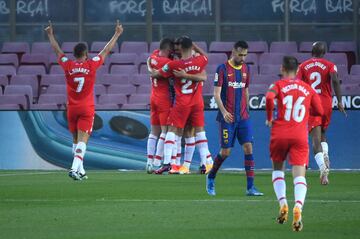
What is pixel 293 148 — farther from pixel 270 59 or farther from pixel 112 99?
pixel 270 59

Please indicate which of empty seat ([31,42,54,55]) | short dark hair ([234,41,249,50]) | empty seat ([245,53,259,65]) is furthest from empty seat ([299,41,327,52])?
short dark hair ([234,41,249,50])

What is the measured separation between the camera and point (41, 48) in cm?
3095

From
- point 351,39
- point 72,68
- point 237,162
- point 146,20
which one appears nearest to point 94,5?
point 146,20

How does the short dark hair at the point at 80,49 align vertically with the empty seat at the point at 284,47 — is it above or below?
above

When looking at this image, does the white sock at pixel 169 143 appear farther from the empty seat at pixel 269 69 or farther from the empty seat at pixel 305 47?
the empty seat at pixel 305 47

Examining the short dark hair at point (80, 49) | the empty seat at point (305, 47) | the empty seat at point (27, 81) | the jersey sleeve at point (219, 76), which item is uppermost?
the short dark hair at point (80, 49)

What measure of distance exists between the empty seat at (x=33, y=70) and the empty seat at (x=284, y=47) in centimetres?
566

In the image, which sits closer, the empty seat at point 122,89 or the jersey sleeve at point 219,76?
the jersey sleeve at point 219,76

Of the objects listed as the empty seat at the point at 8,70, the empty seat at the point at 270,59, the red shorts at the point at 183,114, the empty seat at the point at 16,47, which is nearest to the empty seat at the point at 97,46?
the empty seat at the point at 16,47

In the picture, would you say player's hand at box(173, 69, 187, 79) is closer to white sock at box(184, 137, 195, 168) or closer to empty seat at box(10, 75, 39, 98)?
white sock at box(184, 137, 195, 168)

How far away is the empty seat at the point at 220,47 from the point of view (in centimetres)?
3030

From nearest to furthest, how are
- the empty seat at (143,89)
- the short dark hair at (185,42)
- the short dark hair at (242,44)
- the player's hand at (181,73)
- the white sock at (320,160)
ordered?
1. the short dark hair at (242,44)
2. the white sock at (320,160)
3. the short dark hair at (185,42)
4. the player's hand at (181,73)
5. the empty seat at (143,89)

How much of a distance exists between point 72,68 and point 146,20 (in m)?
11.9

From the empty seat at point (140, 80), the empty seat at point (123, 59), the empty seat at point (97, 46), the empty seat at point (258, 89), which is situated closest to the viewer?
the empty seat at point (258, 89)
